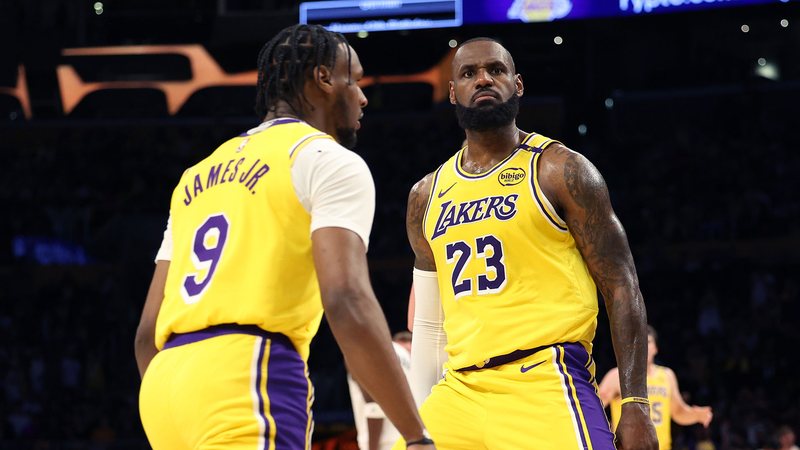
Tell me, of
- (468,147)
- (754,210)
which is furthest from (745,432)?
(468,147)

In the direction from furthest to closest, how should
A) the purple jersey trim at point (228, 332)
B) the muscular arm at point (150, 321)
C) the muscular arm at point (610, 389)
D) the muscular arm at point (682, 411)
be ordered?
the muscular arm at point (610, 389) < the muscular arm at point (682, 411) < the muscular arm at point (150, 321) < the purple jersey trim at point (228, 332)

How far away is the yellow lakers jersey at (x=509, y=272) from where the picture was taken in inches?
150

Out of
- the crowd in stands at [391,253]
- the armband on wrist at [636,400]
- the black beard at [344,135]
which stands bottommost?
the crowd in stands at [391,253]

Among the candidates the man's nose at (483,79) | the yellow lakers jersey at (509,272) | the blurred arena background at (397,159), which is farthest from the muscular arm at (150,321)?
the blurred arena background at (397,159)

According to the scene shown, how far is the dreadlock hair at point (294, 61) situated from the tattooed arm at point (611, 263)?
1358mm

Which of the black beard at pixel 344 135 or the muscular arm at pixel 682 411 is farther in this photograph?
the muscular arm at pixel 682 411

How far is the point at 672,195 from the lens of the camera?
18.5 m

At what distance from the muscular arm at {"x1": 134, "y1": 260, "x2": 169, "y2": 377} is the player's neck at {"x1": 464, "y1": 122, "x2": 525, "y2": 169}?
5.44 feet

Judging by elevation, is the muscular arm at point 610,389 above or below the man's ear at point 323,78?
below

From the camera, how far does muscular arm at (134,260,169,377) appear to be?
9.57 ft

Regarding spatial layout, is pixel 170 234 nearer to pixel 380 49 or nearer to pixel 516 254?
pixel 516 254

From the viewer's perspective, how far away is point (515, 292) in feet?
12.7

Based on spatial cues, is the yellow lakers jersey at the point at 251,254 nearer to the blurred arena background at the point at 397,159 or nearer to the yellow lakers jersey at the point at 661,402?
the yellow lakers jersey at the point at 661,402

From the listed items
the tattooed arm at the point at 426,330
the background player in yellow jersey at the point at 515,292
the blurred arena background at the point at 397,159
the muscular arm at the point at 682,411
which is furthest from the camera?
the blurred arena background at the point at 397,159
